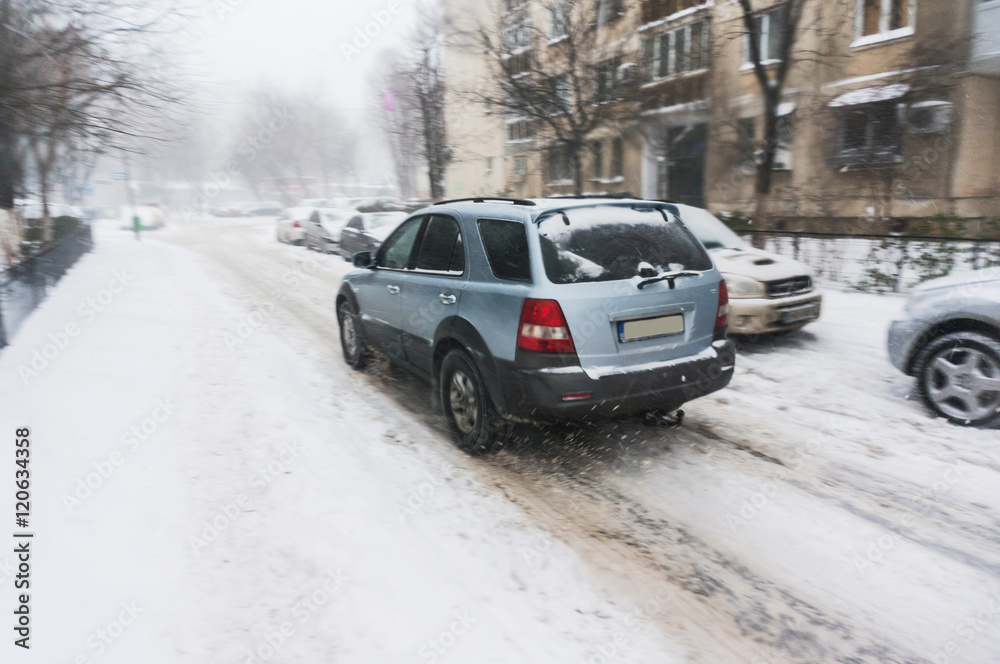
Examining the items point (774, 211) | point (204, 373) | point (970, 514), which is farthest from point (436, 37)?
point (970, 514)

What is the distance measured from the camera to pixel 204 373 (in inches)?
248

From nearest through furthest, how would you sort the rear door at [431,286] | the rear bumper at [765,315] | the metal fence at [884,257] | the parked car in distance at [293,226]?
the rear door at [431,286] < the rear bumper at [765,315] < the metal fence at [884,257] < the parked car in distance at [293,226]

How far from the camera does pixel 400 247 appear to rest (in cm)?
550

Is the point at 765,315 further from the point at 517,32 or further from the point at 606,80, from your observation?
the point at 517,32

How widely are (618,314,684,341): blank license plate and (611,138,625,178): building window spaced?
82.1ft

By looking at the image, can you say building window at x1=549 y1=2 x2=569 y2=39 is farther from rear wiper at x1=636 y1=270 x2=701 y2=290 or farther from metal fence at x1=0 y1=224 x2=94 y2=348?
rear wiper at x1=636 y1=270 x2=701 y2=290

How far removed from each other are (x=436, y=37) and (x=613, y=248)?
59.9 feet

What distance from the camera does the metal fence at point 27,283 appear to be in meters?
6.74

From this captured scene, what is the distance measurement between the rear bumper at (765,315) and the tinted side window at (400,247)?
381cm

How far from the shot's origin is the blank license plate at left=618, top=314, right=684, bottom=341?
376 centimetres

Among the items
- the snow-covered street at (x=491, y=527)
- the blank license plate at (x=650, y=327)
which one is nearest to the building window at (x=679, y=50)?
the snow-covered street at (x=491, y=527)

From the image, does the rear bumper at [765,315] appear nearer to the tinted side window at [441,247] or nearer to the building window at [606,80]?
the tinted side window at [441,247]

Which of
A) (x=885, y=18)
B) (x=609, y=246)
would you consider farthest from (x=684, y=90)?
(x=609, y=246)

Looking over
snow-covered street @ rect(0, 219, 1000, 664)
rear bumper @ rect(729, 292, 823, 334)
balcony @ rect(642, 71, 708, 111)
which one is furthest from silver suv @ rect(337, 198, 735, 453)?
balcony @ rect(642, 71, 708, 111)
